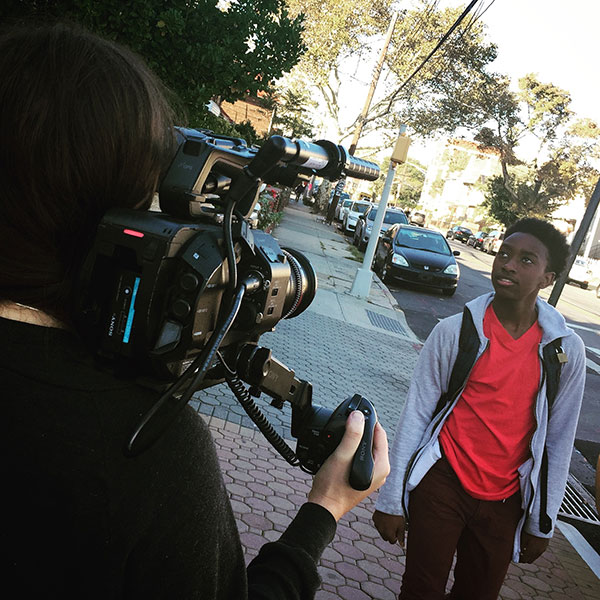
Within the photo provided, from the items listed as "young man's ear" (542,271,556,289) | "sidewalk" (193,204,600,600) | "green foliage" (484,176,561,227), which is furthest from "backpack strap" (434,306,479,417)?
"green foliage" (484,176,561,227)

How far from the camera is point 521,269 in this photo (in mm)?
2816

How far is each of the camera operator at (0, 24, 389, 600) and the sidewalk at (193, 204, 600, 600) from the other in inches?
101

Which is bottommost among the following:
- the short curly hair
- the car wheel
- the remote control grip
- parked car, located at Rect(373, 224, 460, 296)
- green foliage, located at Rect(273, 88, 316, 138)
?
the car wheel

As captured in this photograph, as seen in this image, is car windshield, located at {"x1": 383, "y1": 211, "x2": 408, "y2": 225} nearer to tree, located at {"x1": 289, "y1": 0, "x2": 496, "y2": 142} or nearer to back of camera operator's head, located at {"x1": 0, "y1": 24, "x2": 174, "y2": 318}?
tree, located at {"x1": 289, "y1": 0, "x2": 496, "y2": 142}

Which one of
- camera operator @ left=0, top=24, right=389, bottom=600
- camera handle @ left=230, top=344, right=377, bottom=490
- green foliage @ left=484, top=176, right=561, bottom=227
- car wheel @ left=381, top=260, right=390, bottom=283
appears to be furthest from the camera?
green foliage @ left=484, top=176, right=561, bottom=227

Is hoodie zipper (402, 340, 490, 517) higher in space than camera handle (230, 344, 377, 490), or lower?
lower

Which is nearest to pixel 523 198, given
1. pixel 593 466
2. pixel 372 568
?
pixel 593 466

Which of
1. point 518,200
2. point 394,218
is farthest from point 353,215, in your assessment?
point 518,200

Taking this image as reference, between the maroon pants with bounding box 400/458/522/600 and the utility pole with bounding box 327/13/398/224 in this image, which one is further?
the utility pole with bounding box 327/13/398/224

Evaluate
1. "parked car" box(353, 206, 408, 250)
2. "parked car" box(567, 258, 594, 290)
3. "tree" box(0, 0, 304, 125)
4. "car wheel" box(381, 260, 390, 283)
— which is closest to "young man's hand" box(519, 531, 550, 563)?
"tree" box(0, 0, 304, 125)

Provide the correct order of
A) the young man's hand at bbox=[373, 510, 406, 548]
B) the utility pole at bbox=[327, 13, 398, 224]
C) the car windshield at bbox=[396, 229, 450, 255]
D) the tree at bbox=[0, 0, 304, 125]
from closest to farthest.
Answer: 1. the young man's hand at bbox=[373, 510, 406, 548]
2. the tree at bbox=[0, 0, 304, 125]
3. the car windshield at bbox=[396, 229, 450, 255]
4. the utility pole at bbox=[327, 13, 398, 224]

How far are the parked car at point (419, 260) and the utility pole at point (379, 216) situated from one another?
10.4 feet

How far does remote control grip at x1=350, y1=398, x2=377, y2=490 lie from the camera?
1.26m

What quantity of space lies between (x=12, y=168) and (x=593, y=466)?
6.86 m
